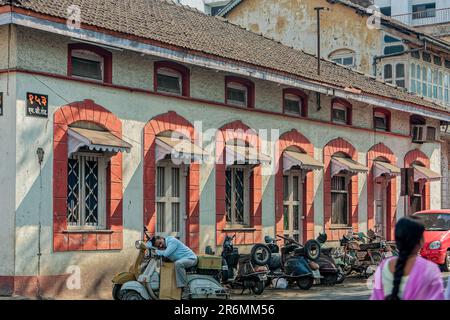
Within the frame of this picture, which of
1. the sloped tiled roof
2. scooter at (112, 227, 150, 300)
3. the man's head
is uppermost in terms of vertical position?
the sloped tiled roof

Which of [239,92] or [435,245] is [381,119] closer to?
[435,245]

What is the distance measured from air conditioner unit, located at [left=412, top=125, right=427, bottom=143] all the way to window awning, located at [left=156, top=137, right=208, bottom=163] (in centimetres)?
1257

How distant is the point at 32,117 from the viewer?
16406 mm

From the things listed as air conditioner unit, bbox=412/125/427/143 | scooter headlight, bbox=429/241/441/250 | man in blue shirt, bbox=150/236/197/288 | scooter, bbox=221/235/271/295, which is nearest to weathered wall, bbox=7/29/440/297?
scooter, bbox=221/235/271/295

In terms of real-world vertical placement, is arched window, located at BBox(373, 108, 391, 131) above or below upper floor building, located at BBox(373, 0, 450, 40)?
below

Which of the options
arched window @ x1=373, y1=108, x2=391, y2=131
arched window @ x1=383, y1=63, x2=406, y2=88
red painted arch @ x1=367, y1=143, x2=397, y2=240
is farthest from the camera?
arched window @ x1=383, y1=63, x2=406, y2=88

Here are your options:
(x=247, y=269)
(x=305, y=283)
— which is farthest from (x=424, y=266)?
(x=305, y=283)

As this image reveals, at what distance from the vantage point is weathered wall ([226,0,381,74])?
33.7 meters

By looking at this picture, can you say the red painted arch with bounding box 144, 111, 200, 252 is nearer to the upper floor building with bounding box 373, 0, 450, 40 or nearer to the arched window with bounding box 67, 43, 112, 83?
the arched window with bounding box 67, 43, 112, 83

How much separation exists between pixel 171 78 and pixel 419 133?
42.6 feet

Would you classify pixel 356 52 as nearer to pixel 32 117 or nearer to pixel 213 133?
pixel 213 133
